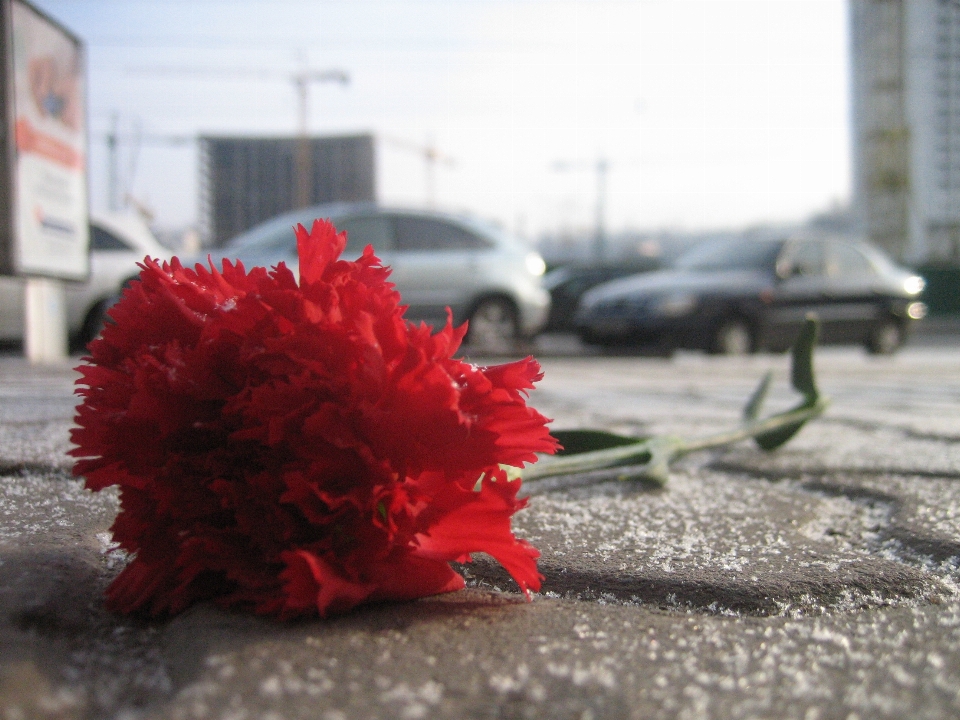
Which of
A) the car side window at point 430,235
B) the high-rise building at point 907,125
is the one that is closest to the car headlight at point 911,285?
the high-rise building at point 907,125

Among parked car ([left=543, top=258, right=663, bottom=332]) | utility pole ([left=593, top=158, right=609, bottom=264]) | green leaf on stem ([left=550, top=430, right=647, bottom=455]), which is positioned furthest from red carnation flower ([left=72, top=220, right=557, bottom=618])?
utility pole ([left=593, top=158, right=609, bottom=264])

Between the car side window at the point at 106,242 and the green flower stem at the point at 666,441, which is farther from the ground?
the car side window at the point at 106,242

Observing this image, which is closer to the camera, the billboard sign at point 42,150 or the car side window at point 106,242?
the billboard sign at point 42,150

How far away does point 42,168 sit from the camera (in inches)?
184

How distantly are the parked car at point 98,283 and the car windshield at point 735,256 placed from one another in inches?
195

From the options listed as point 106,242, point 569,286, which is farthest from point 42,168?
point 569,286

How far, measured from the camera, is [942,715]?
0.52 meters

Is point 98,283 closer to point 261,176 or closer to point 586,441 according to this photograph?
point 586,441

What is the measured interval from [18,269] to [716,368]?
428 cm

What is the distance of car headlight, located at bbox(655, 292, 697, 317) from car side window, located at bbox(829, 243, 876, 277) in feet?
5.64

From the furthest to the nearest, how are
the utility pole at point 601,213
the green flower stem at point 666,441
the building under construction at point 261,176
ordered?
the building under construction at point 261,176
the utility pole at point 601,213
the green flower stem at point 666,441

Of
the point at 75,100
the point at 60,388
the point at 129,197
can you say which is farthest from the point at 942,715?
the point at 129,197

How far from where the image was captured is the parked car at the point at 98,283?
6.28 metres

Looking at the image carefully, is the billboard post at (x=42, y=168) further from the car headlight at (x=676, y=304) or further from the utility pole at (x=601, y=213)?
the utility pole at (x=601, y=213)
